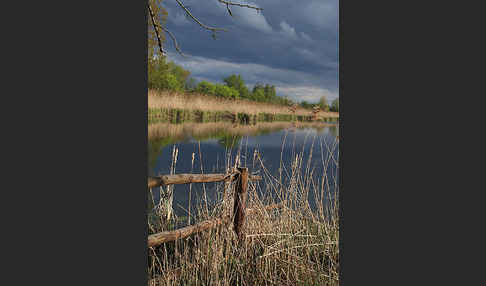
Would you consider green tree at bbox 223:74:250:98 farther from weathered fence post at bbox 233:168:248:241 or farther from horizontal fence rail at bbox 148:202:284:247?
horizontal fence rail at bbox 148:202:284:247

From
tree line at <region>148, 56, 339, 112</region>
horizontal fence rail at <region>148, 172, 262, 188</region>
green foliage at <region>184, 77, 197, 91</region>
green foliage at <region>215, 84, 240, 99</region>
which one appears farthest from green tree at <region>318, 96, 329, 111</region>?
horizontal fence rail at <region>148, 172, 262, 188</region>

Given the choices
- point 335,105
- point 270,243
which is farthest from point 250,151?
point 335,105

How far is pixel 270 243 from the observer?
2057 mm

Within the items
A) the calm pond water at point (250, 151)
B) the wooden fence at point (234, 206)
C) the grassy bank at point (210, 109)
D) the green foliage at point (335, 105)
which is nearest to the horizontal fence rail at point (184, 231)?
the wooden fence at point (234, 206)

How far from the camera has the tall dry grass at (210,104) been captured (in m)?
1.61

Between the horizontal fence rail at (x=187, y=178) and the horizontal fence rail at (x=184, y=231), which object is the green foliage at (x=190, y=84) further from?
the horizontal fence rail at (x=184, y=231)

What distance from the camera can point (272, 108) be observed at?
182 centimetres

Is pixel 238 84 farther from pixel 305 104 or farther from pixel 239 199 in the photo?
pixel 239 199

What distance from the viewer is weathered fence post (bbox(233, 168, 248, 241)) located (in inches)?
88.1

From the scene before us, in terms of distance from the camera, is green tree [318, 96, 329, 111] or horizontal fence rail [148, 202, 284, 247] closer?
green tree [318, 96, 329, 111]

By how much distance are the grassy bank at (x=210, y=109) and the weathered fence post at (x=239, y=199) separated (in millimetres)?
474

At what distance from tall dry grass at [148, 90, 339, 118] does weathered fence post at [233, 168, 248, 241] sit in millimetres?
523

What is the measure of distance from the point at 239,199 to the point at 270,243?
15.7 inches

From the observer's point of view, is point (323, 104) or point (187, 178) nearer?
point (323, 104)
